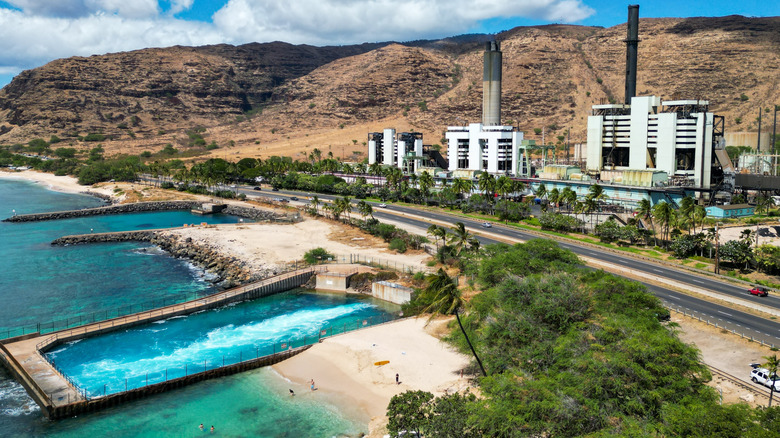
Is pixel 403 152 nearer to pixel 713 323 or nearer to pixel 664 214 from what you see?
pixel 664 214

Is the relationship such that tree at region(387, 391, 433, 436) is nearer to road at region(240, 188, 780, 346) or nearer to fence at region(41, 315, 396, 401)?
fence at region(41, 315, 396, 401)

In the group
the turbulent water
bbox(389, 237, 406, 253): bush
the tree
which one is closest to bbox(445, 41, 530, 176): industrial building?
bbox(389, 237, 406, 253): bush

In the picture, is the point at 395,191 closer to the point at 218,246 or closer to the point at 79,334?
the point at 218,246

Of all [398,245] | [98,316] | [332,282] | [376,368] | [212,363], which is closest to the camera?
[376,368]

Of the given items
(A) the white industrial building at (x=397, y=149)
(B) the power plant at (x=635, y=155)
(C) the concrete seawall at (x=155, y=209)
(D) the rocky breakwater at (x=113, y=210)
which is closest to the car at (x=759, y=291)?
(B) the power plant at (x=635, y=155)

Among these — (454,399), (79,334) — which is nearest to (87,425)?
(79,334)

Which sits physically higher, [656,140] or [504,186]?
[656,140]

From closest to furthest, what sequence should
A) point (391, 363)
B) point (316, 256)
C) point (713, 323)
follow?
point (391, 363), point (713, 323), point (316, 256)

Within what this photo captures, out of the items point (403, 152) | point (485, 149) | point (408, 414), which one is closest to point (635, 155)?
point (485, 149)
